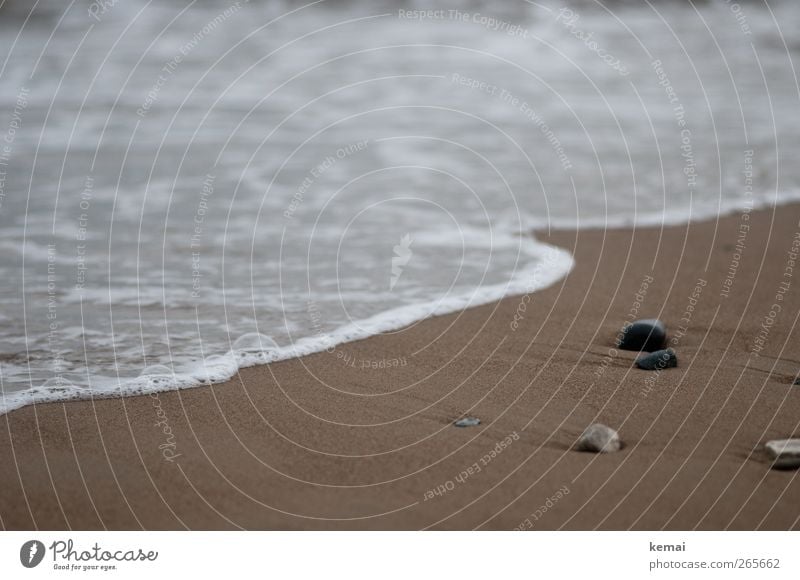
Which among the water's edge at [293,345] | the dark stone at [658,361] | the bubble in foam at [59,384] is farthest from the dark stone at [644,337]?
the bubble in foam at [59,384]

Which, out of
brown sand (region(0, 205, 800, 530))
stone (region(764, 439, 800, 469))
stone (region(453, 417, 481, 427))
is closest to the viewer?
brown sand (region(0, 205, 800, 530))

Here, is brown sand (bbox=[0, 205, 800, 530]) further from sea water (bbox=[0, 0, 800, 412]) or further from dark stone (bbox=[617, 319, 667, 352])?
sea water (bbox=[0, 0, 800, 412])

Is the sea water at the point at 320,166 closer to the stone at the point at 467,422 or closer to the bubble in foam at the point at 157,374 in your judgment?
the bubble in foam at the point at 157,374

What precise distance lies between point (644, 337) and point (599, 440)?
128 centimetres

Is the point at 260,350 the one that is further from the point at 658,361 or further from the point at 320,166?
the point at 320,166

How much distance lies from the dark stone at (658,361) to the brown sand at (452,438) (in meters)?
0.06

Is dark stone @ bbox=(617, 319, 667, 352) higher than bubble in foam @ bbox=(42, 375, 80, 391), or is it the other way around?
bubble in foam @ bbox=(42, 375, 80, 391)

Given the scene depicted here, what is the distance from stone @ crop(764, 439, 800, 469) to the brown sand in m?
0.06

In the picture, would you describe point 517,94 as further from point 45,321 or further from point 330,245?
point 45,321

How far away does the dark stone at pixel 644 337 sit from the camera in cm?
487

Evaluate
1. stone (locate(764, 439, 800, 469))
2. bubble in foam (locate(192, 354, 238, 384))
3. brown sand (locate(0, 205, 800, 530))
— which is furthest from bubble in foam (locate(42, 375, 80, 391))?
stone (locate(764, 439, 800, 469))

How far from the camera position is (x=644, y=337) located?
4879 mm

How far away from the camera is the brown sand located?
3430mm

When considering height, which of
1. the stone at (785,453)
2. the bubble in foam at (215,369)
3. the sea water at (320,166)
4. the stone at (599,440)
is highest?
the sea water at (320,166)
